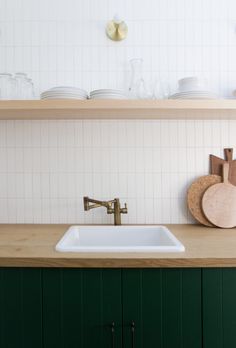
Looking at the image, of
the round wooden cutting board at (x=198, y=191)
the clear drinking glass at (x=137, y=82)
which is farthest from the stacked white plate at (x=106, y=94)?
the round wooden cutting board at (x=198, y=191)

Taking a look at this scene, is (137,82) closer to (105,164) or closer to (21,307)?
(105,164)

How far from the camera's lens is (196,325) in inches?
41.9

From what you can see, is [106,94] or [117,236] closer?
[106,94]

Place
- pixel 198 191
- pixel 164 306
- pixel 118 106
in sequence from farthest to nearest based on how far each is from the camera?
pixel 198 191
pixel 118 106
pixel 164 306

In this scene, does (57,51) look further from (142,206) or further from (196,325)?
(196,325)

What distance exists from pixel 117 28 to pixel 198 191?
109 cm

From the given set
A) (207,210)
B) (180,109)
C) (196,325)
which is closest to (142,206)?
(207,210)

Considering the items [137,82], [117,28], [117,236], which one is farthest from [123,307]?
[117,28]

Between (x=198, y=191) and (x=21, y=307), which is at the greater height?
(x=198, y=191)

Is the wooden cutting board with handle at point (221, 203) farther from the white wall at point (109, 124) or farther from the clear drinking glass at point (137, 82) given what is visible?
the clear drinking glass at point (137, 82)

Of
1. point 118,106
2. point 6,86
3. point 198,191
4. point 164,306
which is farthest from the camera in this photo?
point 198,191

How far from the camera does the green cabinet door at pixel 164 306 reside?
1.06 meters

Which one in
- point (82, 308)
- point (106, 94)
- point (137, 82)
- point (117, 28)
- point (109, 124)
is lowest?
point (82, 308)

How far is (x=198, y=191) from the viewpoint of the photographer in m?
1.63
